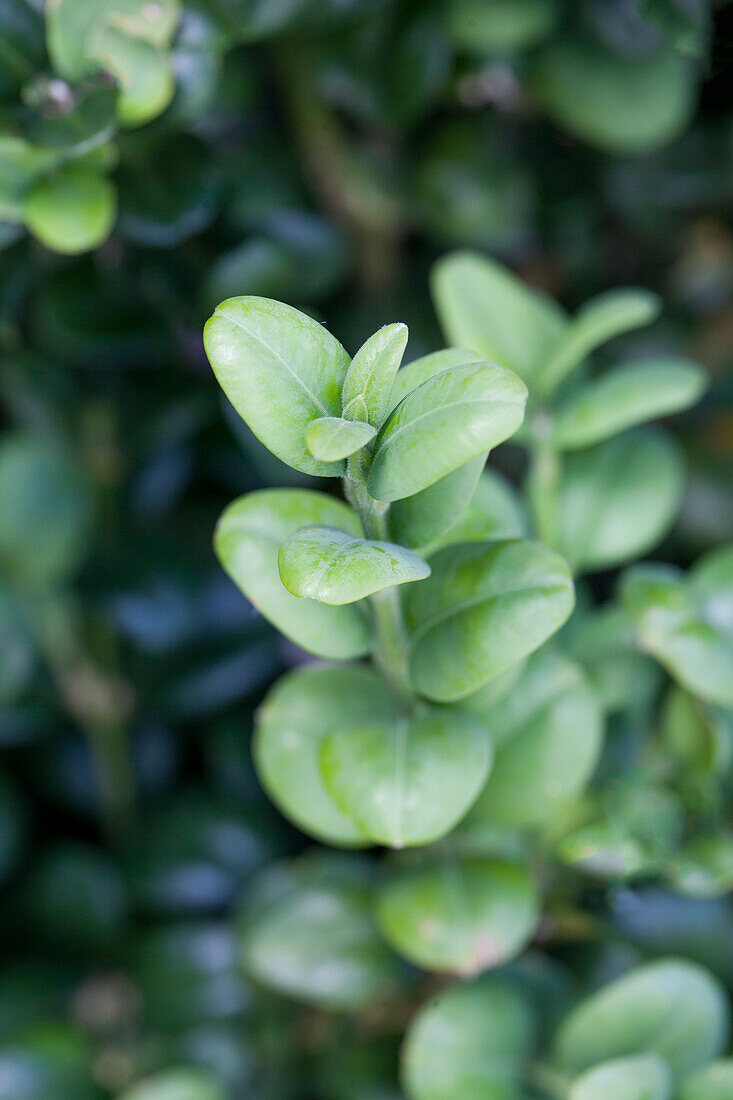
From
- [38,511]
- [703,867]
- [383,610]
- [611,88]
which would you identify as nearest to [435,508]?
[383,610]

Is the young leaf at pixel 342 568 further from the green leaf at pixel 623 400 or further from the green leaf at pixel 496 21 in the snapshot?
the green leaf at pixel 496 21

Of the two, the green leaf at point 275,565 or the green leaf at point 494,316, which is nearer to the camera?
the green leaf at point 275,565

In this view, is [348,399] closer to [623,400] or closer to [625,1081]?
[623,400]

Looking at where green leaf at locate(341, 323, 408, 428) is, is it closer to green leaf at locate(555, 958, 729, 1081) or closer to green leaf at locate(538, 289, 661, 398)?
green leaf at locate(538, 289, 661, 398)

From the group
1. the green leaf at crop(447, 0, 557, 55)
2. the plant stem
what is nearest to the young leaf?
the plant stem

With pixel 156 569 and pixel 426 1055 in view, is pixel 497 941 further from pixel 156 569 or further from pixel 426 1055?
pixel 156 569

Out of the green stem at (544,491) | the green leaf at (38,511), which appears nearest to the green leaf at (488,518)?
the green stem at (544,491)
